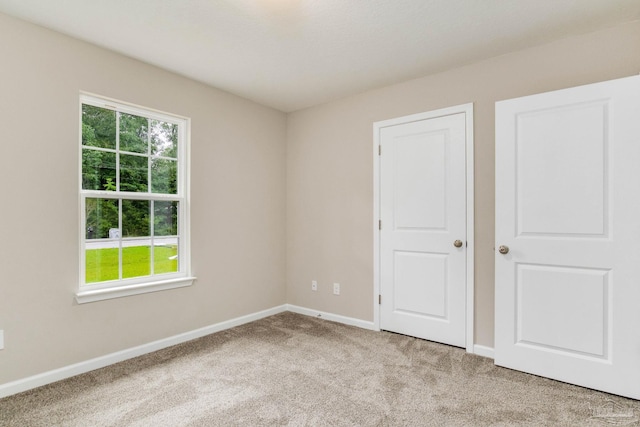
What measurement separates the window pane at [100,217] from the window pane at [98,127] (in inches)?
17.3

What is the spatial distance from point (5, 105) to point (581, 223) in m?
3.78

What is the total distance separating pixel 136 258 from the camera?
2.84m

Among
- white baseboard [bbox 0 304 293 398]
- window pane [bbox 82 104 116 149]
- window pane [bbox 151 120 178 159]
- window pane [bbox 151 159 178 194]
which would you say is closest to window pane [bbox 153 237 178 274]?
window pane [bbox 151 159 178 194]

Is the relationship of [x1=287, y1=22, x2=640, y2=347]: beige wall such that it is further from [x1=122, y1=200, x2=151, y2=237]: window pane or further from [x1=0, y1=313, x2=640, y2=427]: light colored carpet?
[x1=122, y1=200, x2=151, y2=237]: window pane

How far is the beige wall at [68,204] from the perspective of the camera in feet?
7.16

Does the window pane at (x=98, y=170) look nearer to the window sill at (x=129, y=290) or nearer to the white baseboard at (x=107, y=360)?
the window sill at (x=129, y=290)

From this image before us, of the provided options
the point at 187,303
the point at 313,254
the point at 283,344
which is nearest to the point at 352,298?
the point at 313,254

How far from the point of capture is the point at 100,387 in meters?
2.26

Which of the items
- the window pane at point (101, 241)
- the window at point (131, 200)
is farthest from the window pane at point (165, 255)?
the window pane at point (101, 241)

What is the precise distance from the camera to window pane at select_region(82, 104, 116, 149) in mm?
2564

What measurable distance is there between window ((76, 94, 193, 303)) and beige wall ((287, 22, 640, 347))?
136cm

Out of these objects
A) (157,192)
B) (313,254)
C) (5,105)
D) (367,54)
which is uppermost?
(367,54)

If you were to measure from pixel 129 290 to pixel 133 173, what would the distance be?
0.94 meters

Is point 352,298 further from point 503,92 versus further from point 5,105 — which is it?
point 5,105
